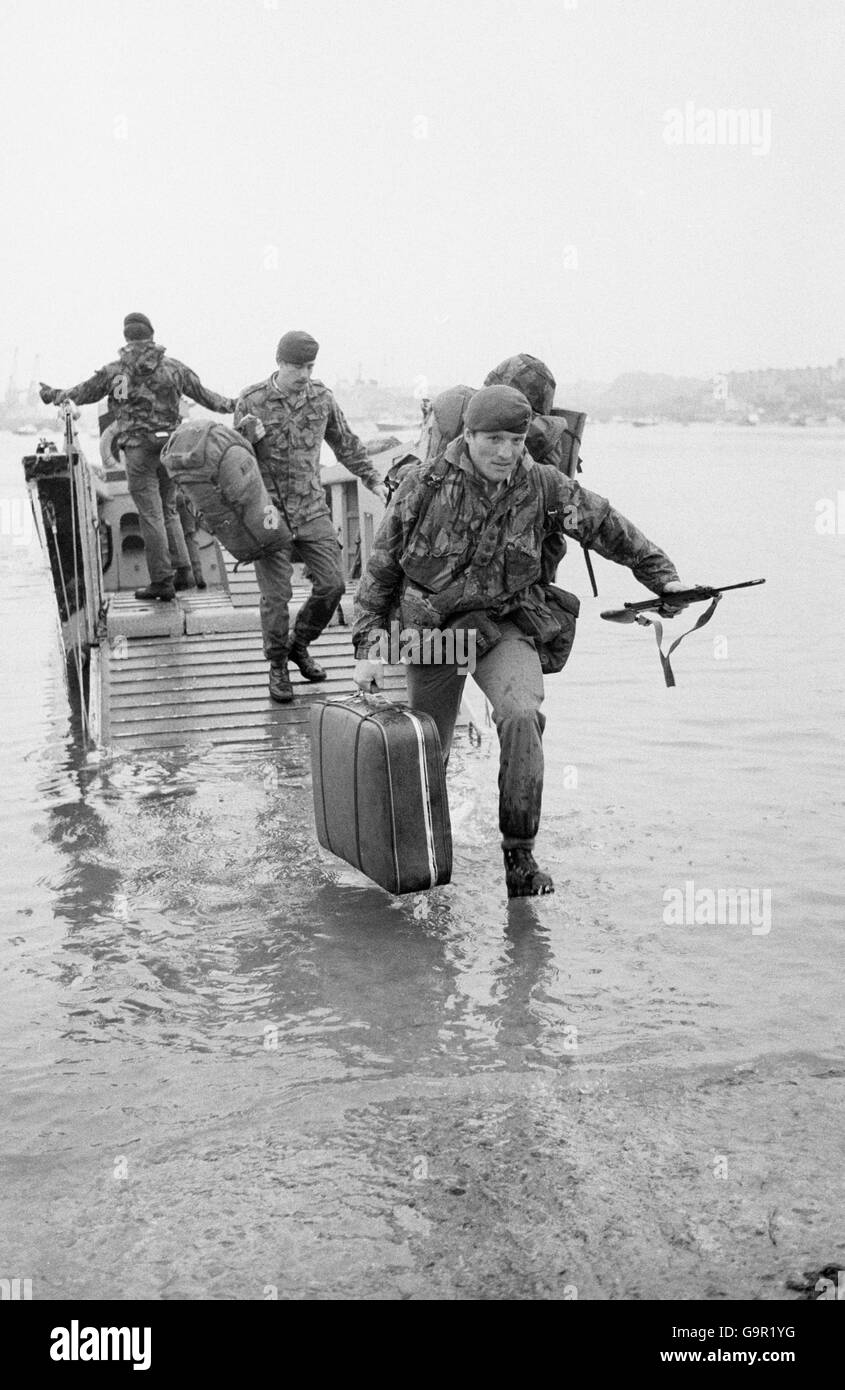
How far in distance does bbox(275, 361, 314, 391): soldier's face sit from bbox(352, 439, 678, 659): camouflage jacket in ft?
10.2

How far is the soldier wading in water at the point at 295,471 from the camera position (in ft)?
27.0

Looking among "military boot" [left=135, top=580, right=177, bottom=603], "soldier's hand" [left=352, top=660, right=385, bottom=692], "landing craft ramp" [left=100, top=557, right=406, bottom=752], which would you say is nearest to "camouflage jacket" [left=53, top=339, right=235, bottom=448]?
"military boot" [left=135, top=580, right=177, bottom=603]

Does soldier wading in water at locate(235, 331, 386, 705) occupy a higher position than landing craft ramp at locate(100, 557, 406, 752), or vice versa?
soldier wading in water at locate(235, 331, 386, 705)

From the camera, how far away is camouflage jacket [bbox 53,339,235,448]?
9805mm

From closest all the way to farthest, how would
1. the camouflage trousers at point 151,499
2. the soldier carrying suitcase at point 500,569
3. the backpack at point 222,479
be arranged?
1. the soldier carrying suitcase at point 500,569
2. the backpack at point 222,479
3. the camouflage trousers at point 151,499

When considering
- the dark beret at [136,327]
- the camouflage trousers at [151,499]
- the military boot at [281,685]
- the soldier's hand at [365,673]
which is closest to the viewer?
the soldier's hand at [365,673]

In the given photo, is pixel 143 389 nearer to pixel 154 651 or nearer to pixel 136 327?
pixel 136 327

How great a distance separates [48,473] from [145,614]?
3.98ft

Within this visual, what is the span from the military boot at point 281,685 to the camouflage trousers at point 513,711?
3.15m

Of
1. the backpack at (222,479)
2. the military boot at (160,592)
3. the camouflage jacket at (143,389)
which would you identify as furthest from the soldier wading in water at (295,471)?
the military boot at (160,592)

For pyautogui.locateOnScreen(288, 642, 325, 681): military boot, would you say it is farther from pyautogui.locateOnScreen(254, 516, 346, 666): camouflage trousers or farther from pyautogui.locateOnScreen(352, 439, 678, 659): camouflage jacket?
pyautogui.locateOnScreen(352, 439, 678, 659): camouflage jacket

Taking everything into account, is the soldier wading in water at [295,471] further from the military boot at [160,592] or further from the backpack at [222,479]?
the military boot at [160,592]

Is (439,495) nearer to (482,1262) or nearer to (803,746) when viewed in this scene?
(482,1262)

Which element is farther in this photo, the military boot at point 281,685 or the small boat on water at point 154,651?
the military boot at point 281,685
